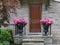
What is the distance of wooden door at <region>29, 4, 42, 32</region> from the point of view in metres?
17.7

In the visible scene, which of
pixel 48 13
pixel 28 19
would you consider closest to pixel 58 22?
pixel 48 13

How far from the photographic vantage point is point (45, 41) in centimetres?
1525

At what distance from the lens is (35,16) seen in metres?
17.7

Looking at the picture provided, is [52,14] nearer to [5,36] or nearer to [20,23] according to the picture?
[20,23]

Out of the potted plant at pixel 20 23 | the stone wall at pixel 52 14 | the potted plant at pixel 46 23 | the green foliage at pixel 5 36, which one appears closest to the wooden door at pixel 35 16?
the stone wall at pixel 52 14

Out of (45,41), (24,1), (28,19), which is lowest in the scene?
(45,41)

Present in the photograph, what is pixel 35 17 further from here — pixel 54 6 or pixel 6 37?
pixel 6 37

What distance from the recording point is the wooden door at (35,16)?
58.0 feet

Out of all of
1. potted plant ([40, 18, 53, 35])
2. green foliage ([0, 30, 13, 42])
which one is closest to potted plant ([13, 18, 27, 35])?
green foliage ([0, 30, 13, 42])

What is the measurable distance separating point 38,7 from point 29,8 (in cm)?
64

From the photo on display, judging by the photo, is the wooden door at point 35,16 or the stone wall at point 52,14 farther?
the wooden door at point 35,16

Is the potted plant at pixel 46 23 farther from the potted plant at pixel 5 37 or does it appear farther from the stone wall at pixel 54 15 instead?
the potted plant at pixel 5 37

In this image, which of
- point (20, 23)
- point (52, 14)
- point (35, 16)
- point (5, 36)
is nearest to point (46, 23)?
point (20, 23)

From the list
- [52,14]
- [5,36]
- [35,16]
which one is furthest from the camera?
[35,16]
